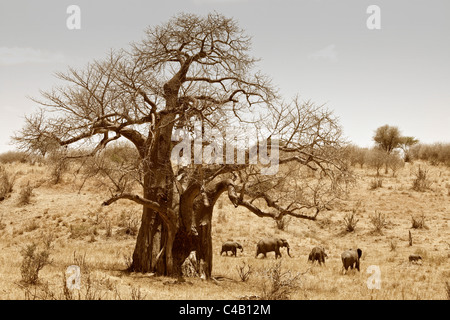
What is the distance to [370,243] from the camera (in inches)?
846

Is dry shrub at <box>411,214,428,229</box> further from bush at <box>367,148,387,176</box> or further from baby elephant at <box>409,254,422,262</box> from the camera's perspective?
bush at <box>367,148,387,176</box>

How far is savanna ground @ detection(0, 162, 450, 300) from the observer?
10383 millimetres

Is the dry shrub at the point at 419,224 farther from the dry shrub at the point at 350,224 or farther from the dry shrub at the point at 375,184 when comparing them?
the dry shrub at the point at 375,184

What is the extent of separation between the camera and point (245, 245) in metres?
21.4

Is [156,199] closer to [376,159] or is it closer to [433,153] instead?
[376,159]

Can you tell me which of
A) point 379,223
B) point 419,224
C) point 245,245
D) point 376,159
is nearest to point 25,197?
point 245,245

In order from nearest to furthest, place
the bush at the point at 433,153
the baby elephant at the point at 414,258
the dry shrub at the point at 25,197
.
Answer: the baby elephant at the point at 414,258, the dry shrub at the point at 25,197, the bush at the point at 433,153

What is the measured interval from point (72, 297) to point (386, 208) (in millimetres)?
22882

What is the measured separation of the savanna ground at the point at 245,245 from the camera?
1038 cm

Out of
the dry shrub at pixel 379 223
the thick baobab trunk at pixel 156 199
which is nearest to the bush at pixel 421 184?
the dry shrub at pixel 379 223

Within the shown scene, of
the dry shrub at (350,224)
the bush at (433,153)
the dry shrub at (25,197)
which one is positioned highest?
the bush at (433,153)
